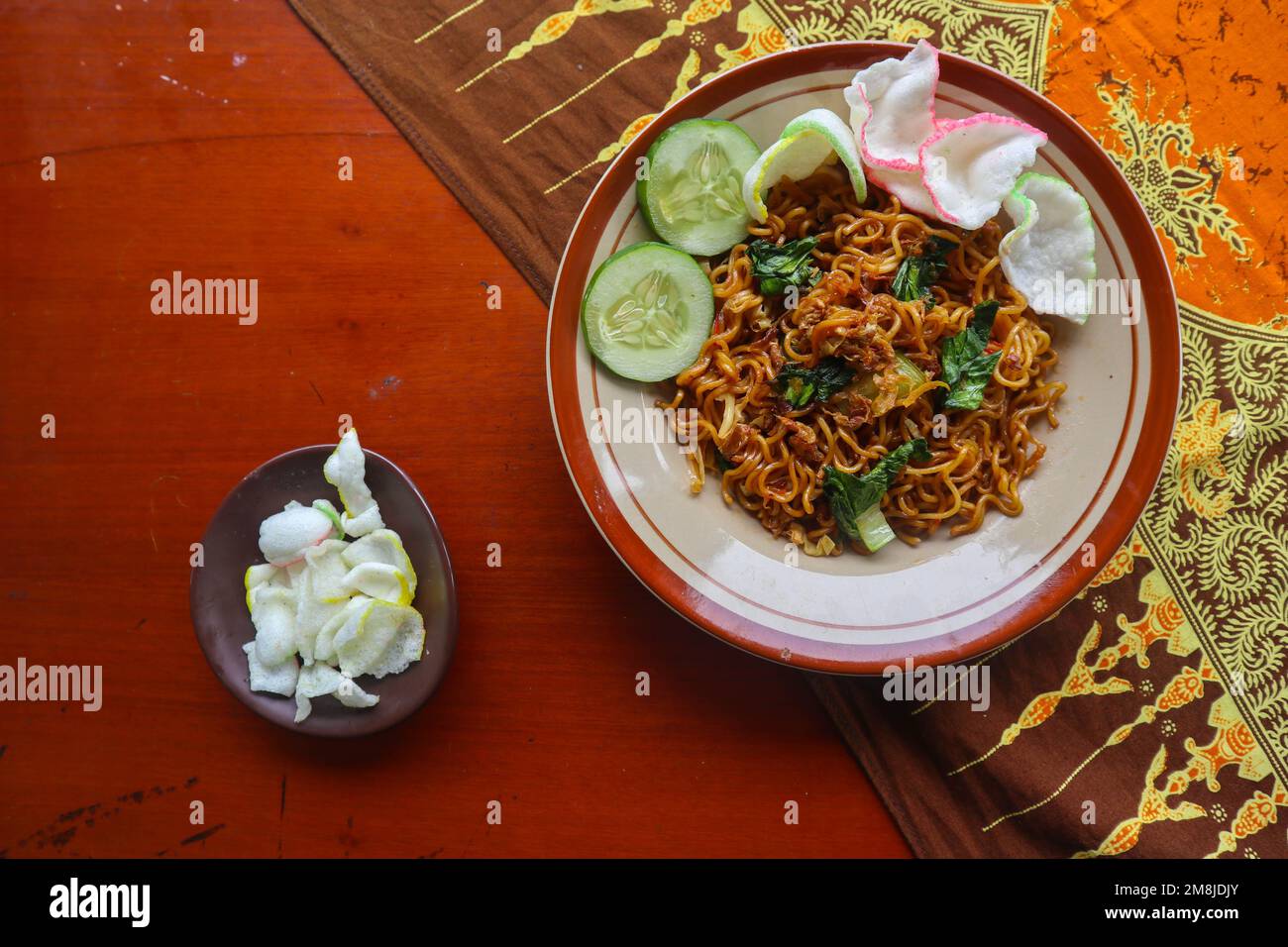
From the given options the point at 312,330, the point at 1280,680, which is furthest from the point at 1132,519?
the point at 312,330

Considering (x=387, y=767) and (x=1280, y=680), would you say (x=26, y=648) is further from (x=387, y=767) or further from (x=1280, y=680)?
(x=1280, y=680)

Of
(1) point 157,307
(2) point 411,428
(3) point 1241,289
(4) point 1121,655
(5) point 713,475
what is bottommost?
(4) point 1121,655

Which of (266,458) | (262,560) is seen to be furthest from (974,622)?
(266,458)

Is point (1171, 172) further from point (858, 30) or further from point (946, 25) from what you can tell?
point (858, 30)

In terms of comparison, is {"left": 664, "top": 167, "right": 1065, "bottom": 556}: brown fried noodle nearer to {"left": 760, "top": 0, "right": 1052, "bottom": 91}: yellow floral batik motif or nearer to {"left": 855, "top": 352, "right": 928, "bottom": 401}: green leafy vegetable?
{"left": 855, "top": 352, "right": 928, "bottom": 401}: green leafy vegetable

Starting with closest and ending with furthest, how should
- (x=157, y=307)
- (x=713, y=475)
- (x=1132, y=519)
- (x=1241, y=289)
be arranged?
1. (x=1132, y=519)
2. (x=713, y=475)
3. (x=1241, y=289)
4. (x=157, y=307)
